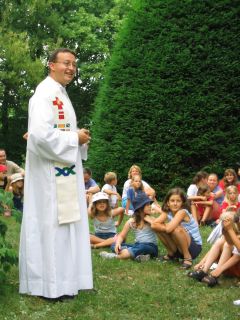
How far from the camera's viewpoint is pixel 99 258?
7.50m

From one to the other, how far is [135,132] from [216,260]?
7033 mm

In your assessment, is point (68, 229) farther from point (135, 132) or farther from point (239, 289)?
point (135, 132)

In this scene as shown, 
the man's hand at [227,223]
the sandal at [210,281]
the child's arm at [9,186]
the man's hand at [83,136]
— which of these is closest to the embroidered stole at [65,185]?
the man's hand at [83,136]

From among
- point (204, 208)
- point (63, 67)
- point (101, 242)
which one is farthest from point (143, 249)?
point (204, 208)

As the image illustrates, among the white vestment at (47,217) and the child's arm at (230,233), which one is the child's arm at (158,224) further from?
the white vestment at (47,217)

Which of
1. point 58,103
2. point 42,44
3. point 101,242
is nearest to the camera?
point 58,103

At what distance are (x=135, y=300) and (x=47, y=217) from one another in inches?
45.5

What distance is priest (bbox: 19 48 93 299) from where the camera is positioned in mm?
5363

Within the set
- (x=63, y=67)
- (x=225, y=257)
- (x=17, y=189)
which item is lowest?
(x=225, y=257)

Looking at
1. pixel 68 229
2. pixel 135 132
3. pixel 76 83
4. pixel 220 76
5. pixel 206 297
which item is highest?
pixel 76 83

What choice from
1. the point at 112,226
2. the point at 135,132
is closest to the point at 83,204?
the point at 112,226

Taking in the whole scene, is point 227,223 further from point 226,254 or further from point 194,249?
point 194,249

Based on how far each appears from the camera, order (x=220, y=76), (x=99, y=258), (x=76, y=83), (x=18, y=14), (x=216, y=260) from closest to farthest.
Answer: (x=216, y=260), (x=99, y=258), (x=220, y=76), (x=18, y=14), (x=76, y=83)

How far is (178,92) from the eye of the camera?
13.0 meters
